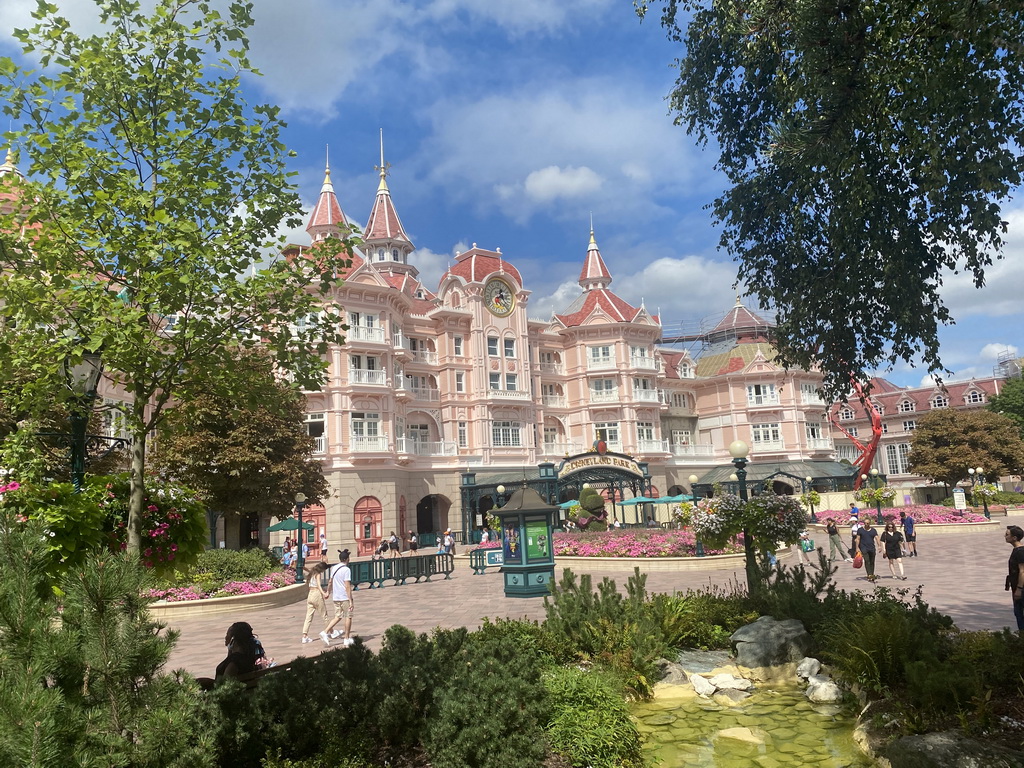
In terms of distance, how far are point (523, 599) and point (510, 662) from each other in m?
11.2

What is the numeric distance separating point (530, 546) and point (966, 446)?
4397 cm

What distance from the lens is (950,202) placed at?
838cm

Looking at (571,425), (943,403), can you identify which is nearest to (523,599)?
(571,425)

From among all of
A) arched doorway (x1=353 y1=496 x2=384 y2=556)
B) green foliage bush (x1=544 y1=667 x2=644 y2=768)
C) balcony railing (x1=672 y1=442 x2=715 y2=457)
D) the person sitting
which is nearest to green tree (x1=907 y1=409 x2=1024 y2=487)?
balcony railing (x1=672 y1=442 x2=715 y2=457)

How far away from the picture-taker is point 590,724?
7.00 metres

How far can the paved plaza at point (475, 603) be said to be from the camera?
13.0 metres

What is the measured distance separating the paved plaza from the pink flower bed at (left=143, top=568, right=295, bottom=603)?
0.81 metres

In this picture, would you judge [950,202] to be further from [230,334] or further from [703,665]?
[230,334]

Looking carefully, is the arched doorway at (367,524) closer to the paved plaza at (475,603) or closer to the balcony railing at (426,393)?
the balcony railing at (426,393)

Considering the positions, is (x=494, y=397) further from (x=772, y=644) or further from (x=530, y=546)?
(x=772, y=644)

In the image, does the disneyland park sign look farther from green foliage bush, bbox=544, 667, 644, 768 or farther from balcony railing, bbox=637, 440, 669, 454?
green foliage bush, bbox=544, 667, 644, 768

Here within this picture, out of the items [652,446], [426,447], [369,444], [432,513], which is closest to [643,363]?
[652,446]

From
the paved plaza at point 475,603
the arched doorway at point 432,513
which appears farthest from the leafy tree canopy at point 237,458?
the arched doorway at point 432,513

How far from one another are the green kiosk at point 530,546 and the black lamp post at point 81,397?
40.6 feet
